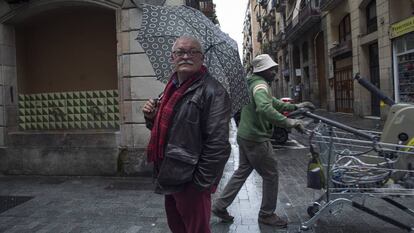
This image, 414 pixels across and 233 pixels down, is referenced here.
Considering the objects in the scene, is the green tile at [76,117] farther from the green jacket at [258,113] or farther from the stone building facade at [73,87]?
the green jacket at [258,113]

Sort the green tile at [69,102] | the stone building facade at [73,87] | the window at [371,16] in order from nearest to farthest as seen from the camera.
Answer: the stone building facade at [73,87]
the green tile at [69,102]
the window at [371,16]

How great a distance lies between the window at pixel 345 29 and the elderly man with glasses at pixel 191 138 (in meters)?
22.0

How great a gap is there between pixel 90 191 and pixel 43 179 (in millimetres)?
1508

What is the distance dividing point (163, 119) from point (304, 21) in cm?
2799

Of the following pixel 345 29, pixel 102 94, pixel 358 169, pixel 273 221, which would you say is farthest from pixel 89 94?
pixel 345 29

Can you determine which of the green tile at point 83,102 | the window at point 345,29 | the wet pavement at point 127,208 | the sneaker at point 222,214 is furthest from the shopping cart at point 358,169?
the window at point 345,29

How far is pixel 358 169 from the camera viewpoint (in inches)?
163

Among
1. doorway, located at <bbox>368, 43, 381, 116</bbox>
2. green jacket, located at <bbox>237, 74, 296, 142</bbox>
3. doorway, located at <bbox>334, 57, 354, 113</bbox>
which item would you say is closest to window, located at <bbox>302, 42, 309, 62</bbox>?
doorway, located at <bbox>334, 57, 354, 113</bbox>

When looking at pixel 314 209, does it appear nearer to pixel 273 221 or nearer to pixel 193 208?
pixel 273 221

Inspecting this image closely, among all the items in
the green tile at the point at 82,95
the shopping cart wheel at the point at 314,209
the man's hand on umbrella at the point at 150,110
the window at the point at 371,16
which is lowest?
the shopping cart wheel at the point at 314,209

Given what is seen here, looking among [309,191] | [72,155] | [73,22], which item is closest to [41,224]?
[72,155]

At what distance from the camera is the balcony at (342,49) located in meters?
22.1

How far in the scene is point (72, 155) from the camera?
7.80m

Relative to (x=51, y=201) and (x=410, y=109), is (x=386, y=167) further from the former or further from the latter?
(x=51, y=201)
